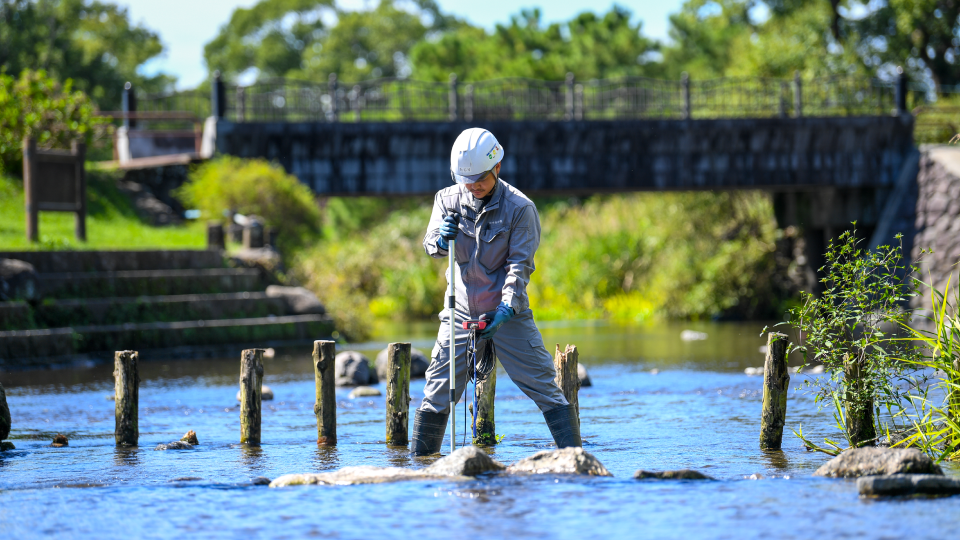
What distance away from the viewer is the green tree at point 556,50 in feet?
161

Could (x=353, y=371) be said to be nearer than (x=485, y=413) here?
No

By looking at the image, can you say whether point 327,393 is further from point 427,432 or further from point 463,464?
point 463,464

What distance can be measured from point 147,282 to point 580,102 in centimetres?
1194

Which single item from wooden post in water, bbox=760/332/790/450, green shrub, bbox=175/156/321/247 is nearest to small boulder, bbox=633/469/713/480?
wooden post in water, bbox=760/332/790/450

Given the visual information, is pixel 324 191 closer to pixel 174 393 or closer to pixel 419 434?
→ pixel 174 393

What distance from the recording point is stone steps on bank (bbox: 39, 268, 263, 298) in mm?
16938

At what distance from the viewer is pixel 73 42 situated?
47969 mm

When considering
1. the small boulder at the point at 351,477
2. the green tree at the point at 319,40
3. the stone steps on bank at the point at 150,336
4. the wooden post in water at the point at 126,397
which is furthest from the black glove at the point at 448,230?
the green tree at the point at 319,40

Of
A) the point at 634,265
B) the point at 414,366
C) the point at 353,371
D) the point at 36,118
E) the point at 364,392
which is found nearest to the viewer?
the point at 364,392

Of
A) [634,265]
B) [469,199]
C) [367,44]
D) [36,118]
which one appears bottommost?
[634,265]

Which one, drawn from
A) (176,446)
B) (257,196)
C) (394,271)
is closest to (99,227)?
(257,196)

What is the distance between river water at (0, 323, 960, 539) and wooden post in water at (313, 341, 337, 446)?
6.5 inches

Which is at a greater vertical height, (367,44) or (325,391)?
(367,44)

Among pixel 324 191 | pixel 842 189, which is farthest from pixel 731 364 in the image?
pixel 842 189
